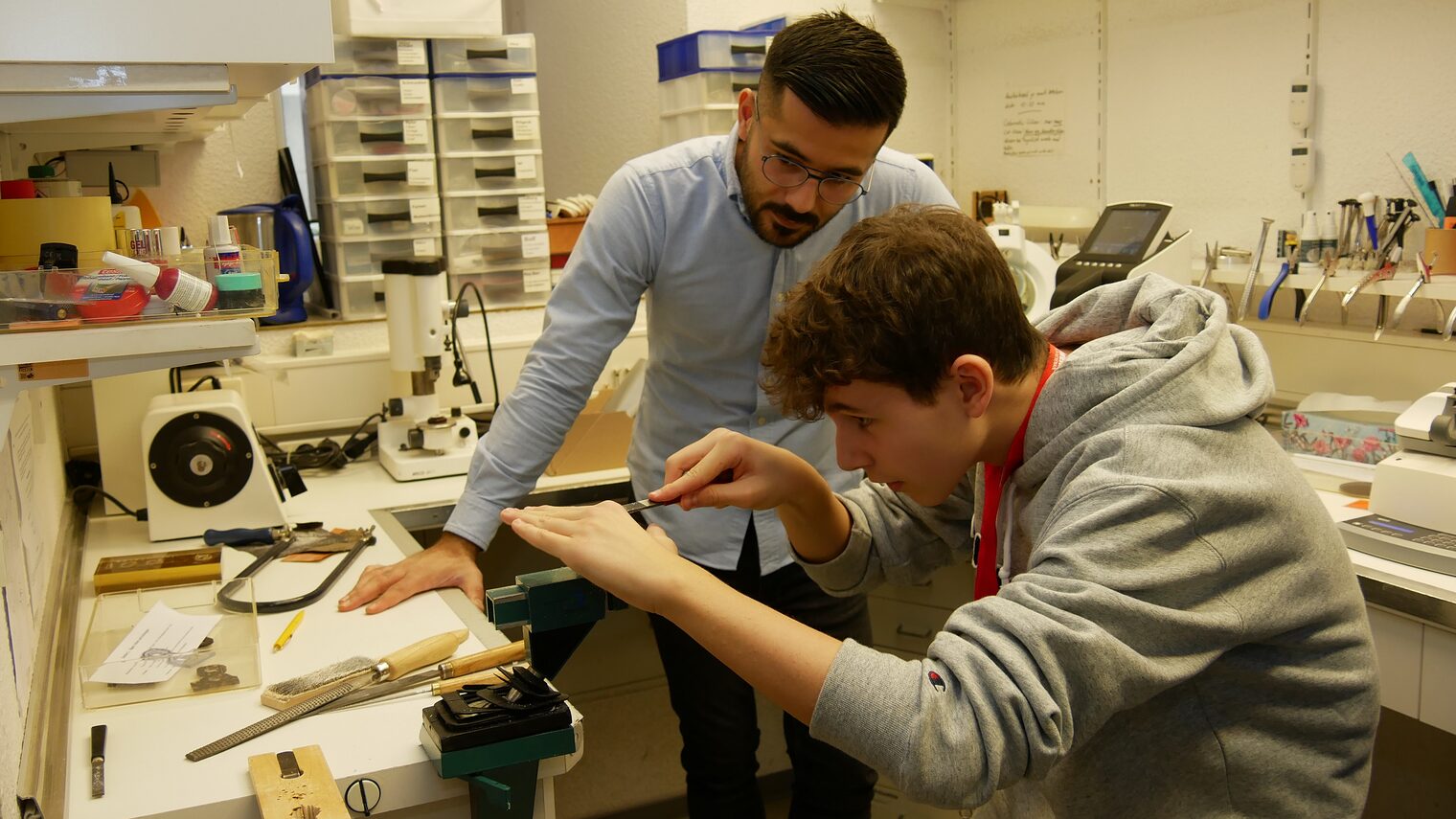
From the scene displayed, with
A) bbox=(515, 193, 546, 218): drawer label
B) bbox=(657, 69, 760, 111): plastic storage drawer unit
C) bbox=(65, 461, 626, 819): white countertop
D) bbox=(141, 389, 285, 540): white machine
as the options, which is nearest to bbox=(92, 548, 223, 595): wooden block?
bbox=(65, 461, 626, 819): white countertop

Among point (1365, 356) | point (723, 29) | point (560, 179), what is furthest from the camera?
point (560, 179)

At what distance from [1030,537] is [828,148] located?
0.69 meters

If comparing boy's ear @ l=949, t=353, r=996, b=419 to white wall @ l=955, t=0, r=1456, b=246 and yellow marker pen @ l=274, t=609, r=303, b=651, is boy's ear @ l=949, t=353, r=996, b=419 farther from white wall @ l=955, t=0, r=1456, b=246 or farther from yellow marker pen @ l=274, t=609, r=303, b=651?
white wall @ l=955, t=0, r=1456, b=246

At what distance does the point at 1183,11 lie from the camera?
2.67 metres

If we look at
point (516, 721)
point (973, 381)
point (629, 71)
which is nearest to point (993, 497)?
point (973, 381)

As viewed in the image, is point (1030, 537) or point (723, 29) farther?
point (723, 29)

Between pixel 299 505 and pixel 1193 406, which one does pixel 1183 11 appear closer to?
pixel 1193 406

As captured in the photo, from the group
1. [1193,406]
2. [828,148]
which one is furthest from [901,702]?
[828,148]

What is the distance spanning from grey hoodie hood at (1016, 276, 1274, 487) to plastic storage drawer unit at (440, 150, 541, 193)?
6.72 feet

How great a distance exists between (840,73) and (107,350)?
94cm

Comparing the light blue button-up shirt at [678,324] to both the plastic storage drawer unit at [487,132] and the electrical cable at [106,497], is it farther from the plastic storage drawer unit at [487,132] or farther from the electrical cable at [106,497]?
the plastic storage drawer unit at [487,132]

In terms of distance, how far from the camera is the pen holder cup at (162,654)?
57.4 inches

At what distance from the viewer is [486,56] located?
9.45ft

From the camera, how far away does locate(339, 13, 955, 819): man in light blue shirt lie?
1789mm
